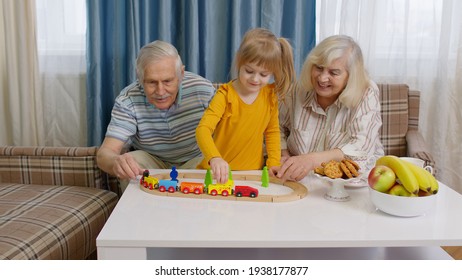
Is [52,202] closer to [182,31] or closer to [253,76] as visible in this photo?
[253,76]

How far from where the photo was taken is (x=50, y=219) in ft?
5.57

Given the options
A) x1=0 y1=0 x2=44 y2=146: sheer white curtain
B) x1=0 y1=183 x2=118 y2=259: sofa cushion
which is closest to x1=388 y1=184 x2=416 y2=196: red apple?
x1=0 y1=183 x2=118 y2=259: sofa cushion

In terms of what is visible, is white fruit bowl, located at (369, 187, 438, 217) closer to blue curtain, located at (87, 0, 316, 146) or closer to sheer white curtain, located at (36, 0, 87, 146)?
blue curtain, located at (87, 0, 316, 146)

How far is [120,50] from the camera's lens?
248 centimetres

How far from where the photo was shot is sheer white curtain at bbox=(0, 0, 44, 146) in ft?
8.27

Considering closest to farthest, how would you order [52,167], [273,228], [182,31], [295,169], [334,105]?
[273,228], [295,169], [334,105], [52,167], [182,31]

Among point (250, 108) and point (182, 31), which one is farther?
point (182, 31)

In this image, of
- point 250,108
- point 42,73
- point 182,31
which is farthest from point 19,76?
point 250,108

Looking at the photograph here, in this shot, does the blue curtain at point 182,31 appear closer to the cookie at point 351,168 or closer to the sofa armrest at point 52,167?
the sofa armrest at point 52,167

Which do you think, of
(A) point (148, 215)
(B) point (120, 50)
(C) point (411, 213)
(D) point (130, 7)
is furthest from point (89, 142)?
(C) point (411, 213)

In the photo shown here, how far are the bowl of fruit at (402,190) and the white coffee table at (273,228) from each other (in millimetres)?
32

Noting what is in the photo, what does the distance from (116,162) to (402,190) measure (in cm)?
92

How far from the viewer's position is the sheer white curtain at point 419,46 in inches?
99.0

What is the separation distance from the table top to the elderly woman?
343 millimetres
